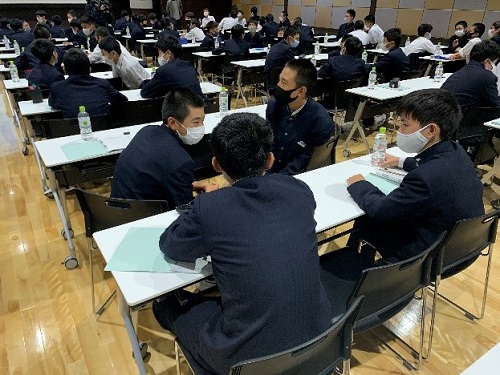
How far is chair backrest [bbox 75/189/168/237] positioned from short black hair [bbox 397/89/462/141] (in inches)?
50.6

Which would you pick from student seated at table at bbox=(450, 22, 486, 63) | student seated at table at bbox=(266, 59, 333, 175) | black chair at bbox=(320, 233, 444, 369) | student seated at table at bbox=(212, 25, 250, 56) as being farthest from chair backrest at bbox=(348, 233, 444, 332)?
student seated at table at bbox=(450, 22, 486, 63)

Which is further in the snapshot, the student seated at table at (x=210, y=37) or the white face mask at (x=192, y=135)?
the student seated at table at (x=210, y=37)

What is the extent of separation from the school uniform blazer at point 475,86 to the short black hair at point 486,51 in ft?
0.22

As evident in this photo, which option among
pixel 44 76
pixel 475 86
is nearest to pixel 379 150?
pixel 475 86

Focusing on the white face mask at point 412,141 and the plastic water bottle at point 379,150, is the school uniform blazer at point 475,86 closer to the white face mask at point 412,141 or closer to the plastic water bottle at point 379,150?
the plastic water bottle at point 379,150

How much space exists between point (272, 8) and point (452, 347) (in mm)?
14026

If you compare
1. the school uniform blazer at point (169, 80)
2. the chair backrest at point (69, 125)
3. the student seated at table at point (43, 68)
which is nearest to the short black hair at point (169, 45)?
the school uniform blazer at point (169, 80)

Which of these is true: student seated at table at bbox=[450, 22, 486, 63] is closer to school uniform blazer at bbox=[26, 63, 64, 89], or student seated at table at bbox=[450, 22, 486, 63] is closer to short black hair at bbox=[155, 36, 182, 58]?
short black hair at bbox=[155, 36, 182, 58]

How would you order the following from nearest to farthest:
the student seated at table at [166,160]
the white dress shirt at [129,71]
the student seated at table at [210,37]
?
the student seated at table at [166,160]
the white dress shirt at [129,71]
the student seated at table at [210,37]

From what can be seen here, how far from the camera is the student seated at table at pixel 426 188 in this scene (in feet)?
5.51

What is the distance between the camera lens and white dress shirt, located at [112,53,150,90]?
443cm

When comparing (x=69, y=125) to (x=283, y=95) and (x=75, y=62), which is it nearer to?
(x=75, y=62)

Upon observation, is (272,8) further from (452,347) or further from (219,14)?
(452,347)

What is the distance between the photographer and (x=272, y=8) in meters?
14.1
